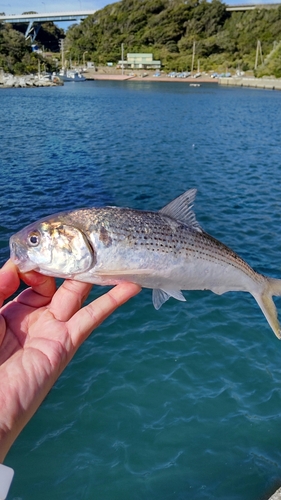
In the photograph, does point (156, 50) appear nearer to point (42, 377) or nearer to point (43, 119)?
point (43, 119)

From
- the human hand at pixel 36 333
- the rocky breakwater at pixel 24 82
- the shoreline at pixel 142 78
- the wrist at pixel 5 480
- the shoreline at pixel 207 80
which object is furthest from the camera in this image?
the shoreline at pixel 142 78

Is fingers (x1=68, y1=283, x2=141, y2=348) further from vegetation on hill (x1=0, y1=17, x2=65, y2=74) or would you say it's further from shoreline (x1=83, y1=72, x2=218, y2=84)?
shoreline (x1=83, y1=72, x2=218, y2=84)

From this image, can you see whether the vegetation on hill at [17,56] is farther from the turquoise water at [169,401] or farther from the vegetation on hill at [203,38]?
the turquoise water at [169,401]

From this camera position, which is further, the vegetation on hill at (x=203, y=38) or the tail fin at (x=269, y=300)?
the vegetation on hill at (x=203, y=38)

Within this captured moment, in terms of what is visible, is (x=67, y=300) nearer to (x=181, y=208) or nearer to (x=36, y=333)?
(x=36, y=333)

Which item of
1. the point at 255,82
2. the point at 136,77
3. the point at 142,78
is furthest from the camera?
the point at 136,77

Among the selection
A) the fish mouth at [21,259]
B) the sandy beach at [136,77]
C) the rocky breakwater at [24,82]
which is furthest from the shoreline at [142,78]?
the fish mouth at [21,259]

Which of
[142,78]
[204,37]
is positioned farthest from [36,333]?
[204,37]
